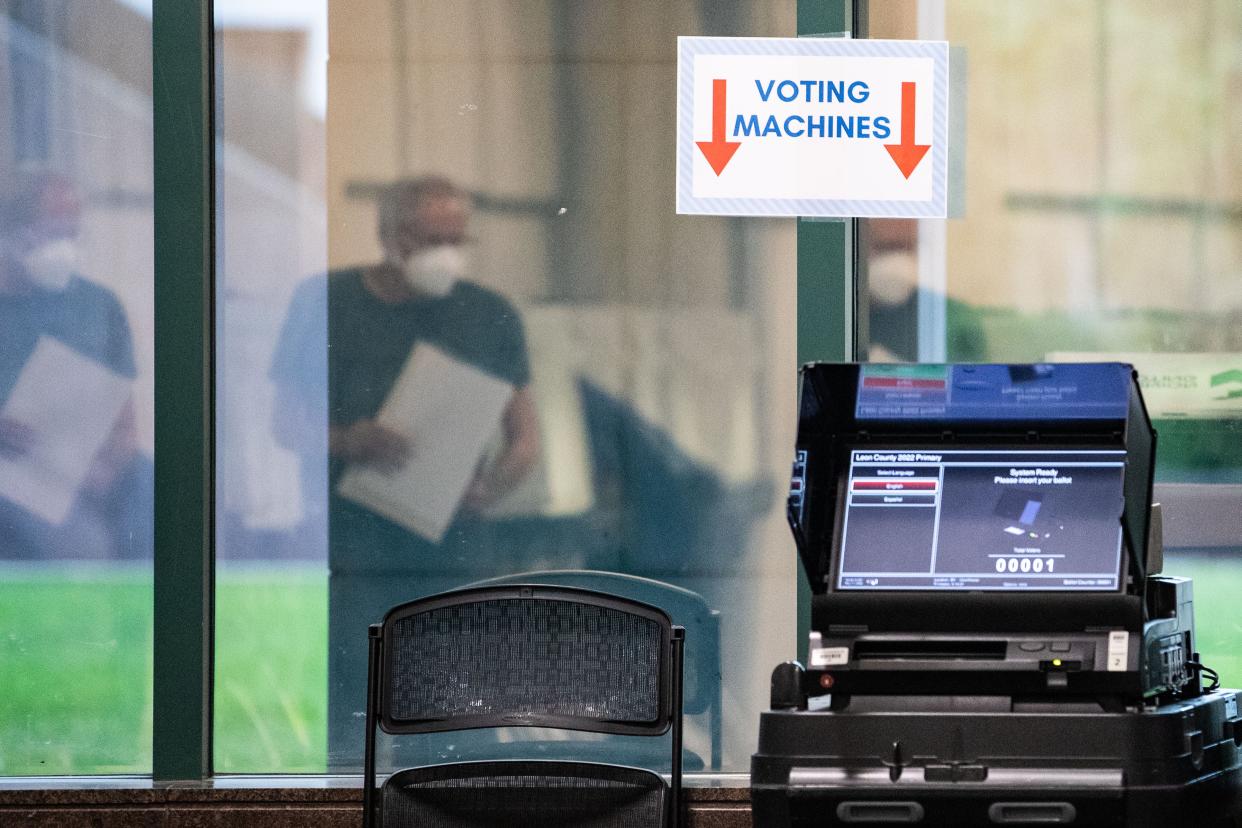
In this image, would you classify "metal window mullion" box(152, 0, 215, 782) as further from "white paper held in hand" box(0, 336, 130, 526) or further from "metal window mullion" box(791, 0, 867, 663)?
"metal window mullion" box(791, 0, 867, 663)

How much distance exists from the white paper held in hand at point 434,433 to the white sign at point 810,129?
699 mm

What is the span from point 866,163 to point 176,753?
2.23 metres

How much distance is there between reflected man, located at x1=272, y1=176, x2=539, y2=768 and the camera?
3.68 metres

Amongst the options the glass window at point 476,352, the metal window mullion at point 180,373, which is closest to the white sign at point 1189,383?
the glass window at point 476,352

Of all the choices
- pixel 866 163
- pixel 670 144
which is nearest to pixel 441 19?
pixel 670 144

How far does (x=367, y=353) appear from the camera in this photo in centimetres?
370

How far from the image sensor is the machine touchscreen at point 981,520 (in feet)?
8.04

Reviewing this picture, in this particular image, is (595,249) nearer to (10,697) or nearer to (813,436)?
(813,436)

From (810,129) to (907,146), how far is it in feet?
0.81

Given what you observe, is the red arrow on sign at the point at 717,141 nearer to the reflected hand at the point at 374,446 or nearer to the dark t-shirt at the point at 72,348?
the reflected hand at the point at 374,446

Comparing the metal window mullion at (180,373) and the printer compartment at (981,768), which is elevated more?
the metal window mullion at (180,373)

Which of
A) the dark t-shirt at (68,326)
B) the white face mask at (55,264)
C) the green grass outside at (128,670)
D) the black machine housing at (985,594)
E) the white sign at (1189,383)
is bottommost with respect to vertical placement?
the green grass outside at (128,670)

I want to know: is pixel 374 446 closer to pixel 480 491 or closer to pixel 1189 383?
pixel 480 491

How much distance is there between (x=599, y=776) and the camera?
2.74m
